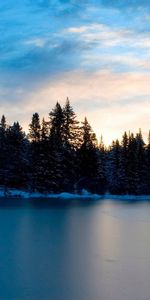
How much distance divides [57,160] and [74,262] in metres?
49.5

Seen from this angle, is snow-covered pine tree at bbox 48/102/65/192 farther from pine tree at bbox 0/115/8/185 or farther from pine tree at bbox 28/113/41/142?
pine tree at bbox 0/115/8/185

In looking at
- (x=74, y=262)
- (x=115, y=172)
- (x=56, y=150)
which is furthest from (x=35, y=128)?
(x=74, y=262)

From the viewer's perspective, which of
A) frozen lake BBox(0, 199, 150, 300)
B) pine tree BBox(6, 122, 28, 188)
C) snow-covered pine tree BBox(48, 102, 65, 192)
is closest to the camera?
frozen lake BBox(0, 199, 150, 300)

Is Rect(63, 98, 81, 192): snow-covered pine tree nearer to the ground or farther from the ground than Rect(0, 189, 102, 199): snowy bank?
farther from the ground

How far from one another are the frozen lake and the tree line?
39350 mm

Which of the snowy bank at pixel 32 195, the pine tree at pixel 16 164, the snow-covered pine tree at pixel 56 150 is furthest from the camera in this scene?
the pine tree at pixel 16 164

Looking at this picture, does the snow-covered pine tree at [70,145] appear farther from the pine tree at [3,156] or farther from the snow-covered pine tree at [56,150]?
the pine tree at [3,156]

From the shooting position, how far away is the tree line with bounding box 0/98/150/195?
63.1m

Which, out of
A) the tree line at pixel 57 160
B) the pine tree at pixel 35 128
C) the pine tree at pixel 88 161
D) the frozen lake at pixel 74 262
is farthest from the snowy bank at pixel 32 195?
the frozen lake at pixel 74 262

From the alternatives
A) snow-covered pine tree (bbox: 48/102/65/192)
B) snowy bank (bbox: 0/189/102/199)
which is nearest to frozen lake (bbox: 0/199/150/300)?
snowy bank (bbox: 0/189/102/199)

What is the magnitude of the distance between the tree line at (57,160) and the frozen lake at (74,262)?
39350 mm

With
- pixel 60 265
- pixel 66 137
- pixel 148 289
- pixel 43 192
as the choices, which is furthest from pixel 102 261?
pixel 66 137

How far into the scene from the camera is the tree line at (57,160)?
63.1 meters

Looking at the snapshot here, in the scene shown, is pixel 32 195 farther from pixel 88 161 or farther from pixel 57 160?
pixel 88 161
